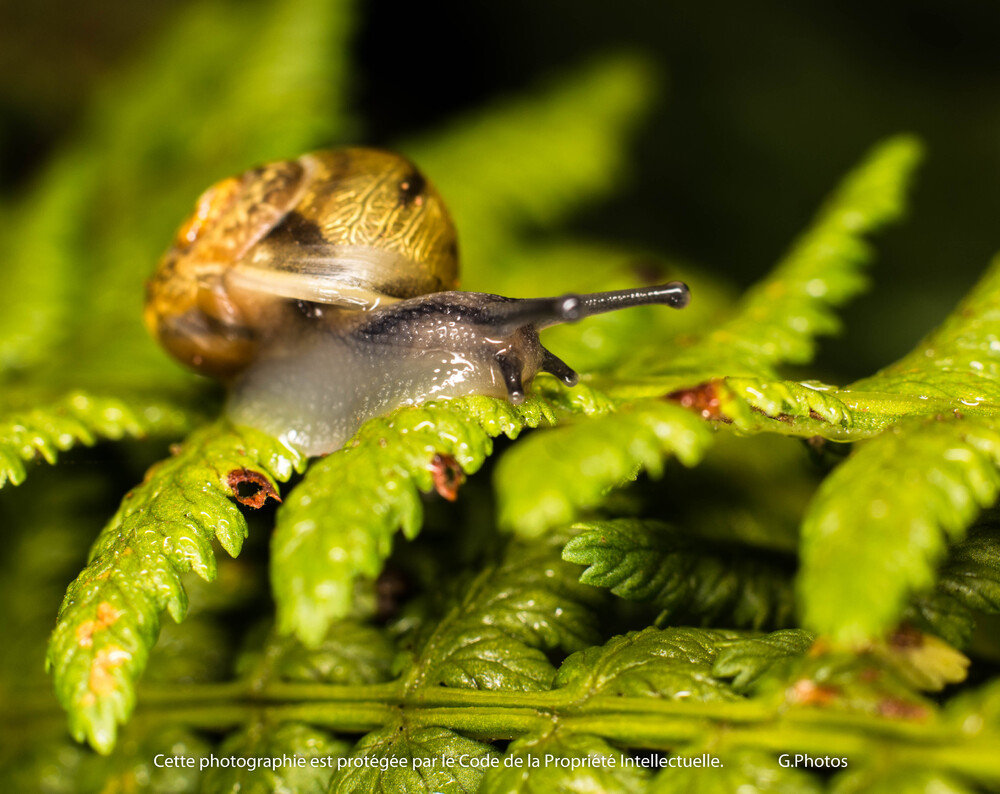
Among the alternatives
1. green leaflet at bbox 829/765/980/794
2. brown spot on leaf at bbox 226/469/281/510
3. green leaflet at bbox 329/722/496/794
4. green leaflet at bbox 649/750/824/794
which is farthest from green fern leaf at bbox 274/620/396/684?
green leaflet at bbox 829/765/980/794

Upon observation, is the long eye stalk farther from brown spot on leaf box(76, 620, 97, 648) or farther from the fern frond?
the fern frond

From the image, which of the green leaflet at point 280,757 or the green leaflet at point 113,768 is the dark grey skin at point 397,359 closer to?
the green leaflet at point 280,757

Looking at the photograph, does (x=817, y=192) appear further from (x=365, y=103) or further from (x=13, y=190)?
(x=13, y=190)

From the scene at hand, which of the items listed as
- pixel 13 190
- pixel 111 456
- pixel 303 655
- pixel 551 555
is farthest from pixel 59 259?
pixel 551 555

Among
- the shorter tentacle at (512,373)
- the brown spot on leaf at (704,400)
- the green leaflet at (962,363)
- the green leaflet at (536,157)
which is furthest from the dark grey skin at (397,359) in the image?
the green leaflet at (536,157)

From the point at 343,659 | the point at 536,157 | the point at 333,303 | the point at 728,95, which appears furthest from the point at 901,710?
the point at 728,95

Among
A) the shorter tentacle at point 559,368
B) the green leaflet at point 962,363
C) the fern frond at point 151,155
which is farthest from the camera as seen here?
the fern frond at point 151,155
